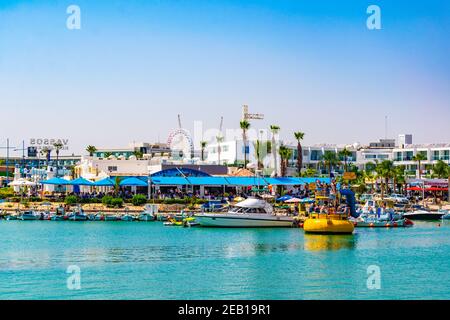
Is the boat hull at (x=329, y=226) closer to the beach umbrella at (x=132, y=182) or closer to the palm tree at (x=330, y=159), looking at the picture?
the beach umbrella at (x=132, y=182)

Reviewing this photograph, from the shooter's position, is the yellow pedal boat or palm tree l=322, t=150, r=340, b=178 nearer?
A: the yellow pedal boat

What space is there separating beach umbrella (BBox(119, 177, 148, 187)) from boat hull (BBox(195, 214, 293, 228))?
3250 centimetres

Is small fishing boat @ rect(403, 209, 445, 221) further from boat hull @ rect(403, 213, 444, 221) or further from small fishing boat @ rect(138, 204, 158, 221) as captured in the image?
small fishing boat @ rect(138, 204, 158, 221)

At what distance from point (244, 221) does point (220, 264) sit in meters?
35.9

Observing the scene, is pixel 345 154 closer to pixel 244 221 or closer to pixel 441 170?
pixel 441 170

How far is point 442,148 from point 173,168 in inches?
2900

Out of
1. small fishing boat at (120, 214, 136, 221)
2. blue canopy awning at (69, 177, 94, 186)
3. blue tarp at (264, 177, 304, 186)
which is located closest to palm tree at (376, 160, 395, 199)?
blue tarp at (264, 177, 304, 186)

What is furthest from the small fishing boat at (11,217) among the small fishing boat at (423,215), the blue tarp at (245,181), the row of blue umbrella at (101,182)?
the small fishing boat at (423,215)

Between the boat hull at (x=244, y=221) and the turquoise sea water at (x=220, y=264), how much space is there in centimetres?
437

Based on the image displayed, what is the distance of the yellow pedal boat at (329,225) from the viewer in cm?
7450

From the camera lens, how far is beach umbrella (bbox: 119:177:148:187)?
12044 cm

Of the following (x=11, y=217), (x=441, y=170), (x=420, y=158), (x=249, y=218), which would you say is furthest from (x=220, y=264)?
(x=420, y=158)
